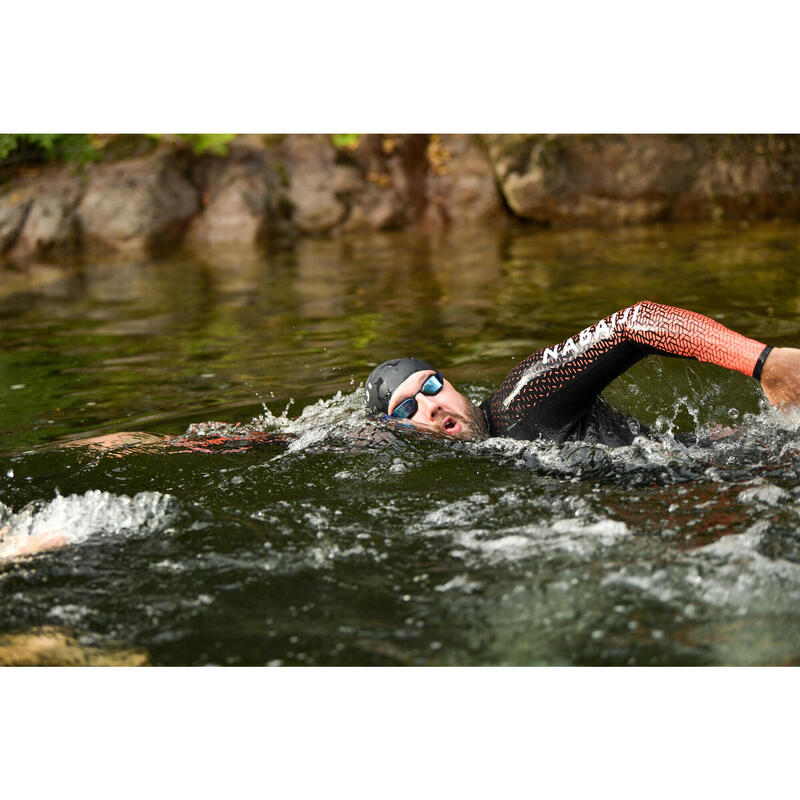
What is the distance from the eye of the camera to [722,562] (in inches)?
136

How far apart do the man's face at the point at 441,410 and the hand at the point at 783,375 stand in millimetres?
1407

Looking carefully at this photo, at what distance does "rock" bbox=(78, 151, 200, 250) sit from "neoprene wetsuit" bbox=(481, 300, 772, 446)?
9917 millimetres

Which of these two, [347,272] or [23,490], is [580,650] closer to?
[23,490]

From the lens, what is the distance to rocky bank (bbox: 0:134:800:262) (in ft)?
44.2

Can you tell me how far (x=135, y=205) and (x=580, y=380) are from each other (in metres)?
10.6

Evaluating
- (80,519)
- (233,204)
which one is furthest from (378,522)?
(233,204)

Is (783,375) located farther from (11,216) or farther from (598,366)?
(11,216)

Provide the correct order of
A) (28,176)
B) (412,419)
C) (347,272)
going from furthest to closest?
(28,176) < (347,272) < (412,419)

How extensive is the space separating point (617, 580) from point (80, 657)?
188 cm

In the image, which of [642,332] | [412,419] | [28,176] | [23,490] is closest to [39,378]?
[23,490]

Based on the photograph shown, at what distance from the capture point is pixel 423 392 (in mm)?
4688

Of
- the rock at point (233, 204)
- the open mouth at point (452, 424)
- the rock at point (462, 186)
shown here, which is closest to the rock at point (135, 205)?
the rock at point (233, 204)

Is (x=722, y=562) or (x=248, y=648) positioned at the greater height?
(x=722, y=562)

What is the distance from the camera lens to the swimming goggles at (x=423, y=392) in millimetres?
4688
